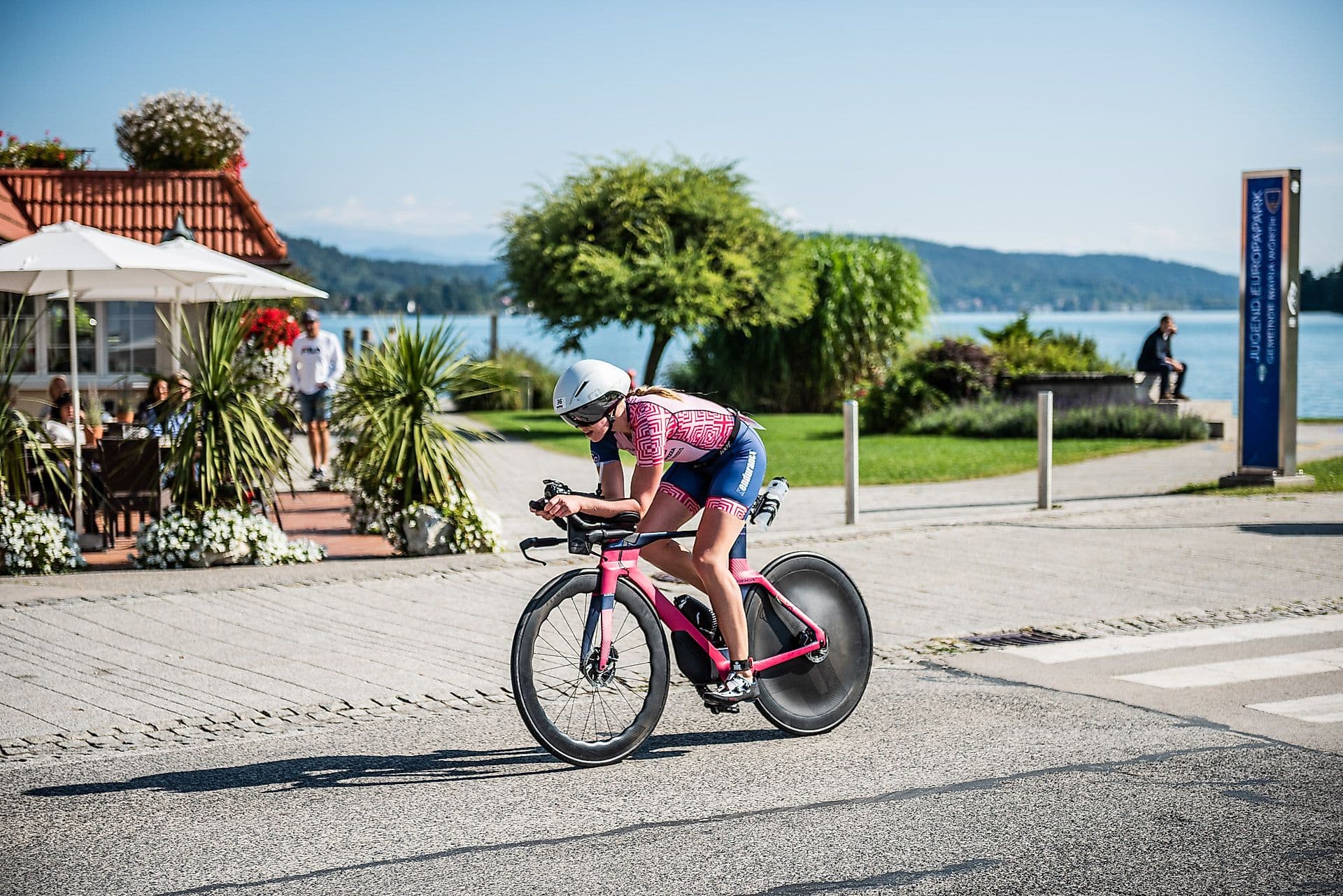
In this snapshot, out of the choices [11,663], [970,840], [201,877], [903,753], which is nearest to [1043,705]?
[903,753]

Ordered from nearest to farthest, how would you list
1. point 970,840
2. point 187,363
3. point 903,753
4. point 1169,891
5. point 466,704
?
point 1169,891 → point 970,840 → point 903,753 → point 466,704 → point 187,363

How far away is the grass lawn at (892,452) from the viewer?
17594 millimetres

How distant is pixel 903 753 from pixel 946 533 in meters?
6.50

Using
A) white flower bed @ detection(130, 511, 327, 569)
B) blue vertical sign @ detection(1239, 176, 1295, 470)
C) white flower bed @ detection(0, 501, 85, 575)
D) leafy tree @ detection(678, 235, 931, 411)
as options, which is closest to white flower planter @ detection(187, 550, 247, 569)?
white flower bed @ detection(130, 511, 327, 569)

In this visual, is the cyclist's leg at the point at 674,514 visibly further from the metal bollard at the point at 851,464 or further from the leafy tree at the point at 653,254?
the leafy tree at the point at 653,254

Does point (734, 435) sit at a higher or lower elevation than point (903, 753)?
higher

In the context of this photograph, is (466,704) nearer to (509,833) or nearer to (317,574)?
(509,833)

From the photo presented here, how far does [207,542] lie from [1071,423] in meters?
16.4

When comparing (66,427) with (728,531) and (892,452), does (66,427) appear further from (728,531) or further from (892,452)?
(892,452)

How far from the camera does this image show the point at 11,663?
297 inches

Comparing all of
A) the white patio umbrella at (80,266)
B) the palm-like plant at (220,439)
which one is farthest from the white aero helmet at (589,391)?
the white patio umbrella at (80,266)

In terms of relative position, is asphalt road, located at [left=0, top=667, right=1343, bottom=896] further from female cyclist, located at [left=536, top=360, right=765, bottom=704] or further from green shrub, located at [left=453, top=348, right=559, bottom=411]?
green shrub, located at [left=453, top=348, right=559, bottom=411]

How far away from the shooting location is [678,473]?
6047 mm

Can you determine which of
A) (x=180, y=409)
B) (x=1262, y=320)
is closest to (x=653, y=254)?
(x=1262, y=320)
